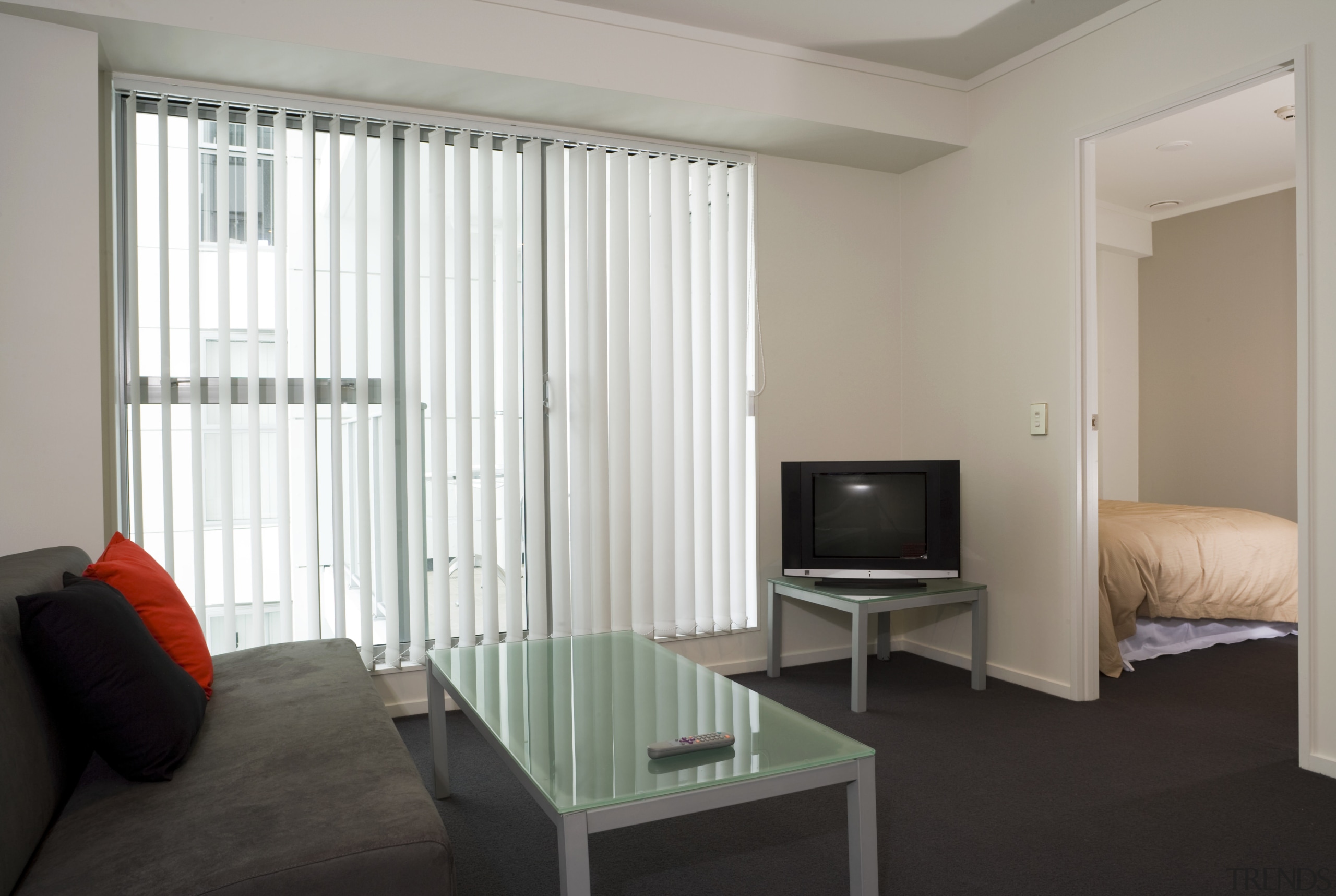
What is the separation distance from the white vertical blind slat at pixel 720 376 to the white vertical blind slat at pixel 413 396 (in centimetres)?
129

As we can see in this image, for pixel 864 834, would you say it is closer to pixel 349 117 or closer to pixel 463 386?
pixel 463 386

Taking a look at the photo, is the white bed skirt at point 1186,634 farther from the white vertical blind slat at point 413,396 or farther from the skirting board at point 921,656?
the white vertical blind slat at point 413,396

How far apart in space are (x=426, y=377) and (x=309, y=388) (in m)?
0.44

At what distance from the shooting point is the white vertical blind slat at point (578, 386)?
3600 millimetres

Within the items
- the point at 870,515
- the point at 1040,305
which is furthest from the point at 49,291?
the point at 1040,305

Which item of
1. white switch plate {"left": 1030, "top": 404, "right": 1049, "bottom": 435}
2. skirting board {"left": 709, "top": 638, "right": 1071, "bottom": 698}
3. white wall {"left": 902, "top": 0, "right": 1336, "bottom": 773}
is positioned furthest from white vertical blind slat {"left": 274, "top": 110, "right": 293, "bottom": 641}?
white switch plate {"left": 1030, "top": 404, "right": 1049, "bottom": 435}

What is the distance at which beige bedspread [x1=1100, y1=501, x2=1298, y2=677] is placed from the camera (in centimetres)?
384

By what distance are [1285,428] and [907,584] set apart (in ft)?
12.9

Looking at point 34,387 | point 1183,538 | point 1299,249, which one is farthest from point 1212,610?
point 34,387

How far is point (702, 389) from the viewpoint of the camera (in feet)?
12.6

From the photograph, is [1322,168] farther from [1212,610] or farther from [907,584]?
[1212,610]

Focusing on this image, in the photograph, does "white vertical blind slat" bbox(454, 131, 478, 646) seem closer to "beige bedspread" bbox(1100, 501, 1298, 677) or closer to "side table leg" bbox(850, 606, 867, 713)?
"side table leg" bbox(850, 606, 867, 713)

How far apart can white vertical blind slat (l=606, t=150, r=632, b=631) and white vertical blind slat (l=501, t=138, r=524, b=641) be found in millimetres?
403

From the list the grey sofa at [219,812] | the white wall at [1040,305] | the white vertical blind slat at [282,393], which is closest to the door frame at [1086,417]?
the white wall at [1040,305]
